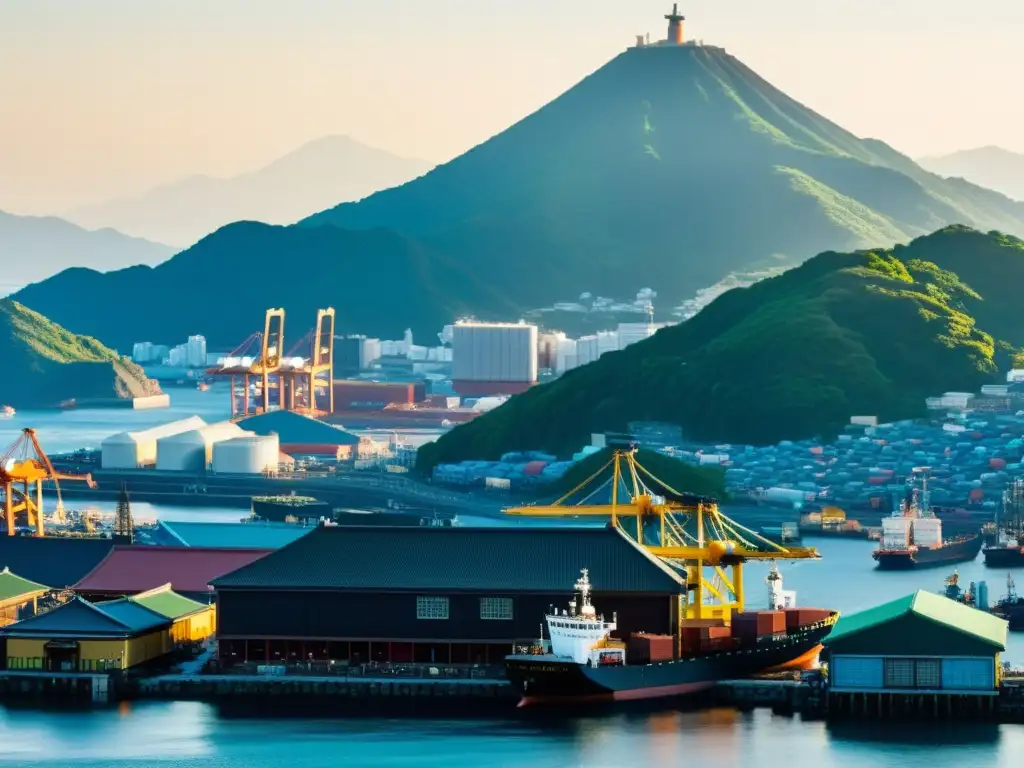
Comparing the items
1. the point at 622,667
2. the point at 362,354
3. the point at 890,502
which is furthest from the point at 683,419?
the point at 362,354

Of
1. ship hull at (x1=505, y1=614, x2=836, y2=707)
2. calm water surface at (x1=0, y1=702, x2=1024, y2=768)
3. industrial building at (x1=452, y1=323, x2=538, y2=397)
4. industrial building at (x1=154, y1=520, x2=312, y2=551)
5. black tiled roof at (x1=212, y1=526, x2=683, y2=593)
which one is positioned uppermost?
industrial building at (x1=452, y1=323, x2=538, y2=397)

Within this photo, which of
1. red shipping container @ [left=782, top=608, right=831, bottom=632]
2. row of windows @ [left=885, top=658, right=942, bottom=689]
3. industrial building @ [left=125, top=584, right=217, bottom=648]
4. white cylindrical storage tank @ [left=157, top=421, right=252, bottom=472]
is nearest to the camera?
row of windows @ [left=885, top=658, right=942, bottom=689]

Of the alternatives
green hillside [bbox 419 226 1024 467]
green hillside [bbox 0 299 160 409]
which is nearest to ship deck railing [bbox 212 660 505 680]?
green hillside [bbox 419 226 1024 467]

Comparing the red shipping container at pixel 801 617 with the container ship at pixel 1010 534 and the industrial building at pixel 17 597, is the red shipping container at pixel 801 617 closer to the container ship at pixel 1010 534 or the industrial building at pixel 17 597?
the industrial building at pixel 17 597

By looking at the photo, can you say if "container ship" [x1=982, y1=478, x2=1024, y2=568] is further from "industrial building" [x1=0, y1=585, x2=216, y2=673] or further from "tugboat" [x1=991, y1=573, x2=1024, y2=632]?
"industrial building" [x1=0, y1=585, x2=216, y2=673]

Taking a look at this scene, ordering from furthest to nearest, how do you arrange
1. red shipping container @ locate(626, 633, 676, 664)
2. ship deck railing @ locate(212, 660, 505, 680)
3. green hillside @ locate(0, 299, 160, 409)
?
green hillside @ locate(0, 299, 160, 409), ship deck railing @ locate(212, 660, 505, 680), red shipping container @ locate(626, 633, 676, 664)

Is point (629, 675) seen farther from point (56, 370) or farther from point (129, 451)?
point (56, 370)
